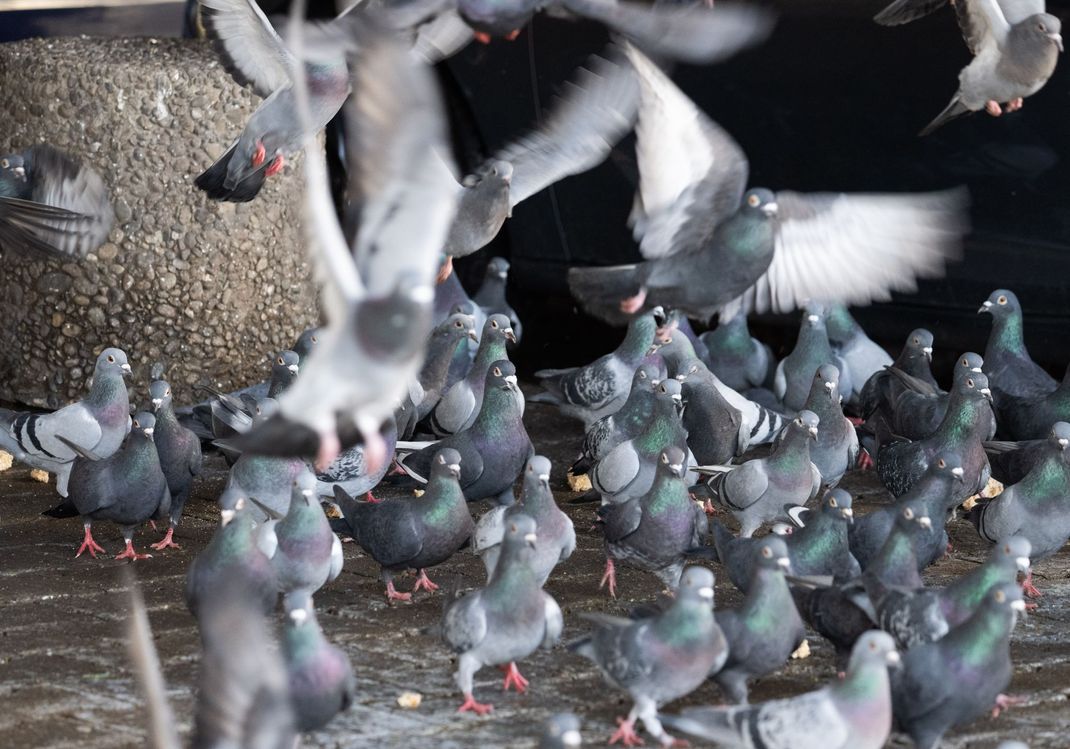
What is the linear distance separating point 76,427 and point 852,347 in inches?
131

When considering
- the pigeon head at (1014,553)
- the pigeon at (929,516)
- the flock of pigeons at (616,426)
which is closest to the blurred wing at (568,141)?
the flock of pigeons at (616,426)

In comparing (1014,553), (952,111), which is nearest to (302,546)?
(1014,553)

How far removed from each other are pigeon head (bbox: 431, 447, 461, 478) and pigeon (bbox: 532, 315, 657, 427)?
1.96m

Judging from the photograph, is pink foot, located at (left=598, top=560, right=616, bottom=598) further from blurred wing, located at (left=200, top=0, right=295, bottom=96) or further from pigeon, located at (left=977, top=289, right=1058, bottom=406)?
pigeon, located at (left=977, top=289, right=1058, bottom=406)

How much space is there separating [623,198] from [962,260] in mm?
1689

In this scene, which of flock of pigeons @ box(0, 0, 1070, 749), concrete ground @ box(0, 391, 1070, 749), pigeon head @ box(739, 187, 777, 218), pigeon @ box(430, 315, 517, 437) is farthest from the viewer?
pigeon @ box(430, 315, 517, 437)

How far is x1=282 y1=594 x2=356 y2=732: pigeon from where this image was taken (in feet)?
12.5

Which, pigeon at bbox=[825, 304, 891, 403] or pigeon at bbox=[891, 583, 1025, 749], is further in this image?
pigeon at bbox=[825, 304, 891, 403]

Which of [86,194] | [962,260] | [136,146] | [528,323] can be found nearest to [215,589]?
[86,194]

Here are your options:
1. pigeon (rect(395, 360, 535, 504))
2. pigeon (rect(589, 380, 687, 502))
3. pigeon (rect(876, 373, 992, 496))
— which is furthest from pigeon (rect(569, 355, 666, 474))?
pigeon (rect(876, 373, 992, 496))

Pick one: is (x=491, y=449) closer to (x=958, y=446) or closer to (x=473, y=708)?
(x=958, y=446)

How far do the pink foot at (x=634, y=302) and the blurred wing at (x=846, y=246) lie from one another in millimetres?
696

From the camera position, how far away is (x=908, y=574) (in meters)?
4.63

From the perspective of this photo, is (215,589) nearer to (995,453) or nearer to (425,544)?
(425,544)
